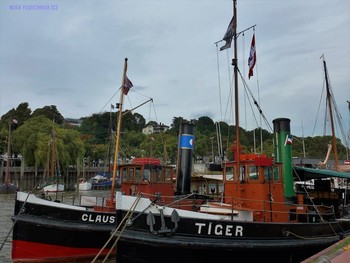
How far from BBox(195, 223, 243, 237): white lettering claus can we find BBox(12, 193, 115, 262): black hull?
16.0 ft

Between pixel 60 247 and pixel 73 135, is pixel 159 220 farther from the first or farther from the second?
pixel 73 135

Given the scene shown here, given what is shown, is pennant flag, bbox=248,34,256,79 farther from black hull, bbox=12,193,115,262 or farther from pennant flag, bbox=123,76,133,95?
black hull, bbox=12,193,115,262

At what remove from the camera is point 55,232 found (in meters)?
13.3

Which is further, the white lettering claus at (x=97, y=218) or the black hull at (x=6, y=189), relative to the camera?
the black hull at (x=6, y=189)

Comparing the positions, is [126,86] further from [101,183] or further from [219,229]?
[101,183]

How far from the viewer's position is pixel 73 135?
65.7 metres

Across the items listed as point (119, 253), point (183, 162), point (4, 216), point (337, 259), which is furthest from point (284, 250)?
point (4, 216)

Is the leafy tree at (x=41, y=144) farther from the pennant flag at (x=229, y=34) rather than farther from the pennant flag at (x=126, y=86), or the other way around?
the pennant flag at (x=229, y=34)

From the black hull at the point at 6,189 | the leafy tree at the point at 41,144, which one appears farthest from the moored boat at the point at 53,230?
the leafy tree at the point at 41,144

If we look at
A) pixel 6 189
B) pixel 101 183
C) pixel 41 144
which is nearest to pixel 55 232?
pixel 6 189

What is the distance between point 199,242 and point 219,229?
645 millimetres

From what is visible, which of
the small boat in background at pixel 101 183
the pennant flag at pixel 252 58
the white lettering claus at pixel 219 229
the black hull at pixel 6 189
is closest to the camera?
the white lettering claus at pixel 219 229

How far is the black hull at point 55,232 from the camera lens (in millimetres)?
13234

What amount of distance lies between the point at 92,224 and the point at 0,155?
205 feet
